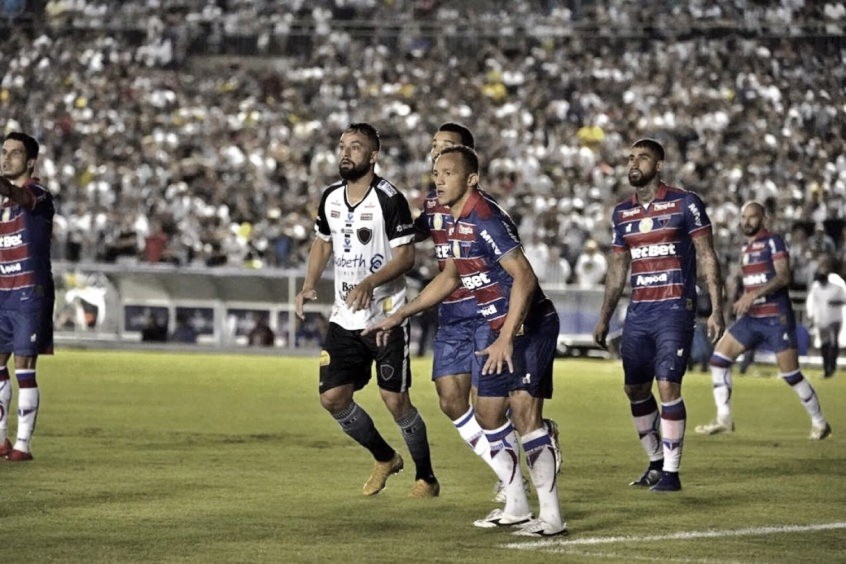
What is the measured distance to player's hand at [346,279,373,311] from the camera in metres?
11.2

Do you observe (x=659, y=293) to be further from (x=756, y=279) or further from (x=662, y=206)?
(x=756, y=279)

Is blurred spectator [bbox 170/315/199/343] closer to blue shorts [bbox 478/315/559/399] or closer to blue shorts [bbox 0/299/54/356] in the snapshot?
blue shorts [bbox 0/299/54/356]

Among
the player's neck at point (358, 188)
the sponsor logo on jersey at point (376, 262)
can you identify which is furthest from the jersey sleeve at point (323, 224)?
the sponsor logo on jersey at point (376, 262)

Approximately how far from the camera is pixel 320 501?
11.5m

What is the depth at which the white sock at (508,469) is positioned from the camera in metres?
10.1

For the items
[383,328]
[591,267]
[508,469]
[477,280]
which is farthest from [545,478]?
[591,267]

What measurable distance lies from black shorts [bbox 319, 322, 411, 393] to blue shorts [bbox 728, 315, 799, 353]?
6.91 meters

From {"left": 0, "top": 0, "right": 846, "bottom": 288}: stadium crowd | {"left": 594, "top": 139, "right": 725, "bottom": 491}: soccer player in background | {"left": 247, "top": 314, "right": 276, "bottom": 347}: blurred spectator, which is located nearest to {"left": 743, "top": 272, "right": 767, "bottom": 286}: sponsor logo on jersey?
{"left": 594, "top": 139, "right": 725, "bottom": 491}: soccer player in background

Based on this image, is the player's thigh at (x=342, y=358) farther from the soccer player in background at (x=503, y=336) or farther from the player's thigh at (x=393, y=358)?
the soccer player in background at (x=503, y=336)

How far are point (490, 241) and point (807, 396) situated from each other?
27.8 feet

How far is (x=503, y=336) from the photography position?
946 centimetres

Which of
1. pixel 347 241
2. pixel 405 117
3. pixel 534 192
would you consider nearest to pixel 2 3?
pixel 405 117

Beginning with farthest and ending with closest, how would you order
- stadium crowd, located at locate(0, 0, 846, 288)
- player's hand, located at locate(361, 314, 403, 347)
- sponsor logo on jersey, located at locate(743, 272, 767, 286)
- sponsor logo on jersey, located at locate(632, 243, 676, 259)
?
stadium crowd, located at locate(0, 0, 846, 288) → sponsor logo on jersey, located at locate(743, 272, 767, 286) → sponsor logo on jersey, located at locate(632, 243, 676, 259) → player's hand, located at locate(361, 314, 403, 347)

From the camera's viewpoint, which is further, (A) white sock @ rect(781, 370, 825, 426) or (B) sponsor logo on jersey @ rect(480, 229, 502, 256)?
(A) white sock @ rect(781, 370, 825, 426)
